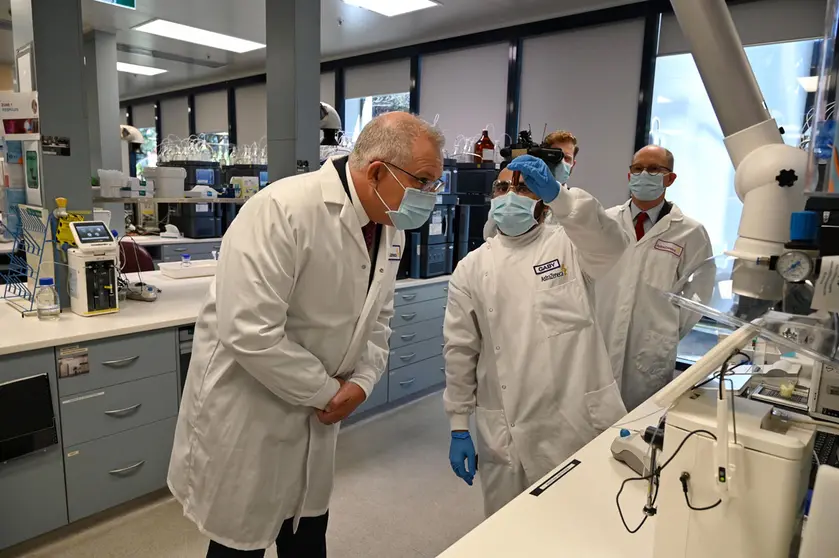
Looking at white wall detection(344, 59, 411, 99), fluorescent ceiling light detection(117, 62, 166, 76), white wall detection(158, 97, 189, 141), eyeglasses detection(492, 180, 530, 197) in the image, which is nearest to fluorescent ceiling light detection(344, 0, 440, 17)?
white wall detection(344, 59, 411, 99)

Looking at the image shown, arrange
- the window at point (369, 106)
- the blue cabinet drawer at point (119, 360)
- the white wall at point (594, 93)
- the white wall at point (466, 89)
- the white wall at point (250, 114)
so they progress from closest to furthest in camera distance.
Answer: the blue cabinet drawer at point (119, 360) < the white wall at point (594, 93) < the white wall at point (466, 89) < the window at point (369, 106) < the white wall at point (250, 114)

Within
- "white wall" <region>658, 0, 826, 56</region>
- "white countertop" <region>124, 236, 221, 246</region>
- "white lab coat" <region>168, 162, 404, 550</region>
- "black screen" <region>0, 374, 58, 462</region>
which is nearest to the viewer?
"white lab coat" <region>168, 162, 404, 550</region>

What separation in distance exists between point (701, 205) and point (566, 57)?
168cm

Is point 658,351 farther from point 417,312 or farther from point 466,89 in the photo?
point 466,89

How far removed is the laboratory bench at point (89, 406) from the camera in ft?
6.53

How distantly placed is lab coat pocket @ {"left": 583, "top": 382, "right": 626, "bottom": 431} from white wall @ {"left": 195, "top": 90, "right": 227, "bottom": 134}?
7.92 meters

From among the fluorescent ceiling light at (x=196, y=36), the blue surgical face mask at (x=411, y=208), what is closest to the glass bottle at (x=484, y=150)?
the blue surgical face mask at (x=411, y=208)

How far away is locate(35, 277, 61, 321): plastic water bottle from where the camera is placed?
229 cm

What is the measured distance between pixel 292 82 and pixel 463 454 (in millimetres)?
2229

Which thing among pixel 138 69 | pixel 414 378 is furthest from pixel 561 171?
pixel 138 69

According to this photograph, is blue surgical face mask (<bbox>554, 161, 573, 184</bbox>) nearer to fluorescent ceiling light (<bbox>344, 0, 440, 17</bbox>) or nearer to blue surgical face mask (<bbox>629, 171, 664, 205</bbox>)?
blue surgical face mask (<bbox>629, 171, 664, 205</bbox>)

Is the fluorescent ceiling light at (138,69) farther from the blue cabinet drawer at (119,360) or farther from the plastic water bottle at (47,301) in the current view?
the blue cabinet drawer at (119,360)

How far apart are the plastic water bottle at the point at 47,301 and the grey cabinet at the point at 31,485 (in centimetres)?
35

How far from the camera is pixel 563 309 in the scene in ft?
5.09
